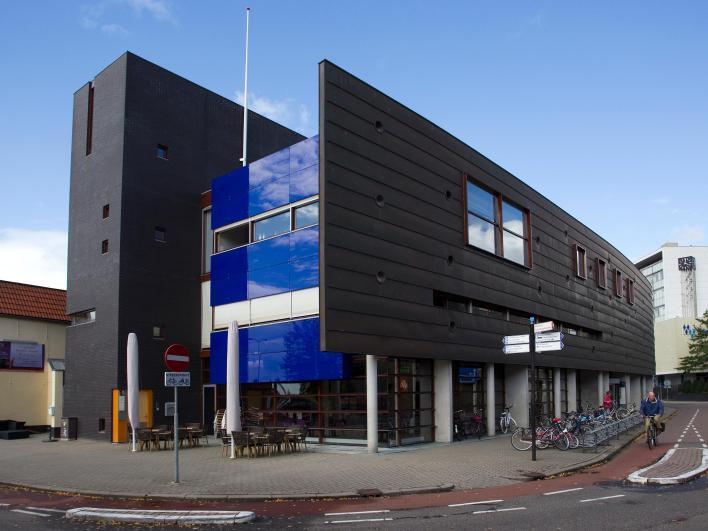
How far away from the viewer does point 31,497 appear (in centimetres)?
1309

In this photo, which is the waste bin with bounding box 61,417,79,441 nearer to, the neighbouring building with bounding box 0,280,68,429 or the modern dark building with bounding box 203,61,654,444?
the neighbouring building with bounding box 0,280,68,429

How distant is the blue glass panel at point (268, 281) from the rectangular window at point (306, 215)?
1509 millimetres

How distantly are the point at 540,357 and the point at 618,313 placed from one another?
18.0m

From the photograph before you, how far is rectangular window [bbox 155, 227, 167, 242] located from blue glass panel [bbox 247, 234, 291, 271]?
16.4 feet

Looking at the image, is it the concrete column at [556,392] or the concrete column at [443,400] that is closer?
the concrete column at [443,400]

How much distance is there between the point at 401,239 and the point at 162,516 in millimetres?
13181

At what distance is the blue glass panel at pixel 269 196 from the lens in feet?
76.8

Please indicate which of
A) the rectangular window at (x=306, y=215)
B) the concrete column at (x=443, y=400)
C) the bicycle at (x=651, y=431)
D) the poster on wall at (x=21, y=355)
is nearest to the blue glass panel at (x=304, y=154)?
the rectangular window at (x=306, y=215)

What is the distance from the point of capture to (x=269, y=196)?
2409 centimetres

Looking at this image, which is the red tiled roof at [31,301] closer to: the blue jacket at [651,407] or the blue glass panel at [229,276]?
the blue glass panel at [229,276]

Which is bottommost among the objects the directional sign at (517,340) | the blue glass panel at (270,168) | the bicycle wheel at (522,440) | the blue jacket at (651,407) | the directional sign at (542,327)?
the bicycle wheel at (522,440)

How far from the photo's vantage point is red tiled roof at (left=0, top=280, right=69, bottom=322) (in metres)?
31.9

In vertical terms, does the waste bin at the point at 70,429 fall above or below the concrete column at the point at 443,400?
below

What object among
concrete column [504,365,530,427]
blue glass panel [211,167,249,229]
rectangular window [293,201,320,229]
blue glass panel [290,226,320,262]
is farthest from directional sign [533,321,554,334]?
blue glass panel [211,167,249,229]
